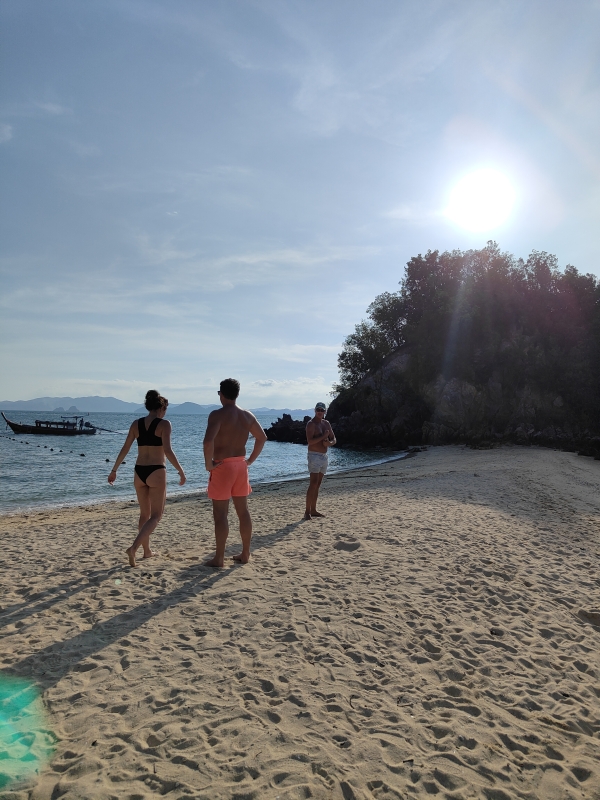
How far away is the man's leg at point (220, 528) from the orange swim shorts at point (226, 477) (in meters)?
0.12

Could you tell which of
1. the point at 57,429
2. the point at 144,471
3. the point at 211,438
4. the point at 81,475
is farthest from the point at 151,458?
the point at 57,429

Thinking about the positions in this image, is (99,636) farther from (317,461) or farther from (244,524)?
(317,461)

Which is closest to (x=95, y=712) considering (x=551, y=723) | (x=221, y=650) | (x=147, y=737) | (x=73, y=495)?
(x=147, y=737)

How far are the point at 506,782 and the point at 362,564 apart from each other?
3.72 meters

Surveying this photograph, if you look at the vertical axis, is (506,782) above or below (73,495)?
above

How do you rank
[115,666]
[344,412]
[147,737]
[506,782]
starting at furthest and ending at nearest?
[344,412] < [115,666] < [147,737] < [506,782]

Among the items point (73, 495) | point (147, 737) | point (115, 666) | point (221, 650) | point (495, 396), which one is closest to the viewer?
point (147, 737)

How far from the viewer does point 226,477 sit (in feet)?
18.6

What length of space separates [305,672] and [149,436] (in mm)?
3455

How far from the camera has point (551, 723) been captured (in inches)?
128

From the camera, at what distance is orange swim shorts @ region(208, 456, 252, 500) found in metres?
5.66

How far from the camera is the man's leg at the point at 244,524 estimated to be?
5.86m

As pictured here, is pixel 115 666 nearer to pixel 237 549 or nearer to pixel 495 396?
pixel 237 549

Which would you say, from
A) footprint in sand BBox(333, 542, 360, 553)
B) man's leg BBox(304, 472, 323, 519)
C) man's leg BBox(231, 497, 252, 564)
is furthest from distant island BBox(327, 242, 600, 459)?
man's leg BBox(231, 497, 252, 564)
